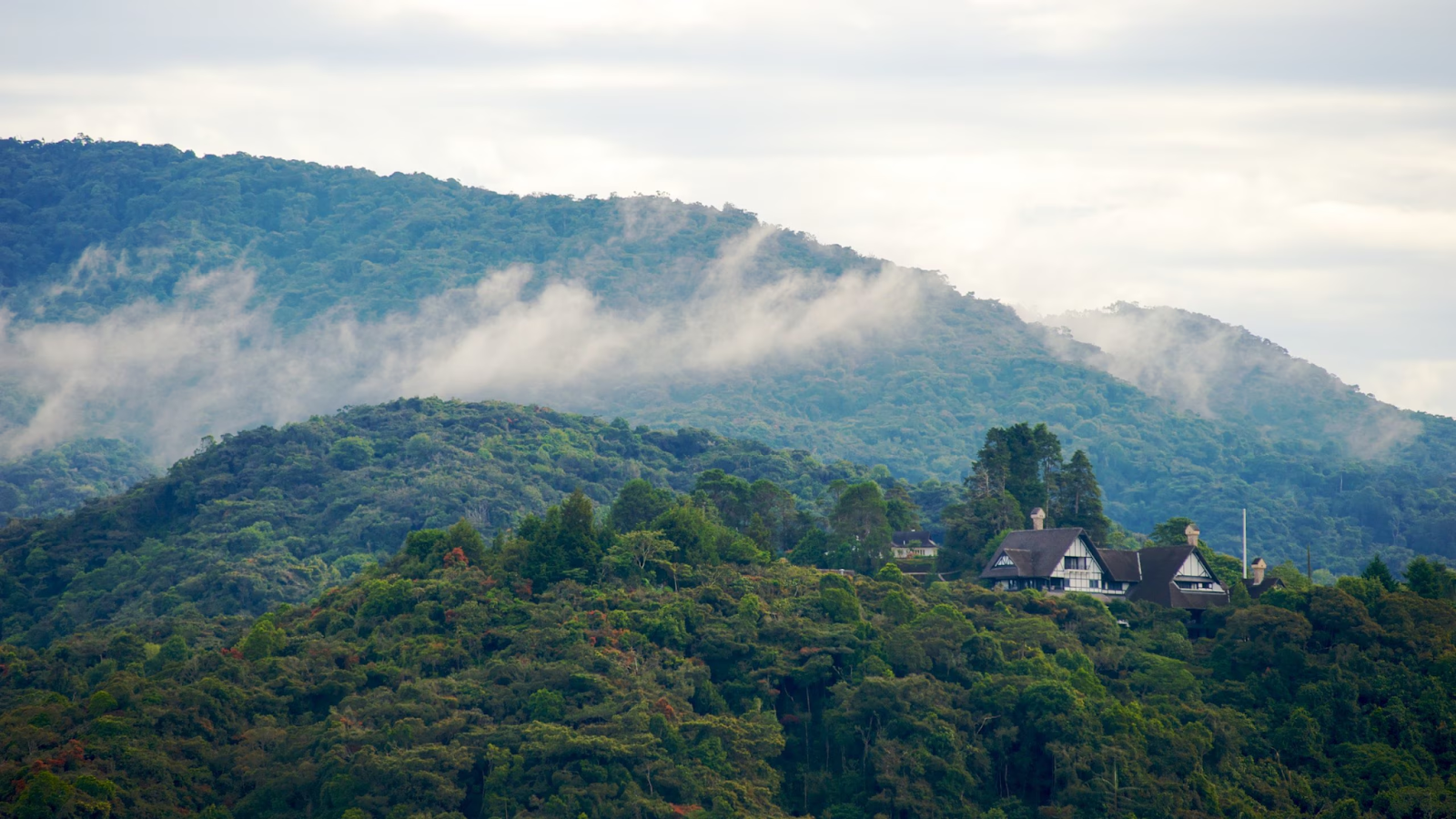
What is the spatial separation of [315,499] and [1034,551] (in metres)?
70.7

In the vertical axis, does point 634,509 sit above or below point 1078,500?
below

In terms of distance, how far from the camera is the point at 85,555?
110 metres

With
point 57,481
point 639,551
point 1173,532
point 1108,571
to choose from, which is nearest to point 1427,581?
point 1173,532

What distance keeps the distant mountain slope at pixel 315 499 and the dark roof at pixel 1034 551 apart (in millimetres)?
46563

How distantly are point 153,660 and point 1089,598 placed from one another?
38.4 meters

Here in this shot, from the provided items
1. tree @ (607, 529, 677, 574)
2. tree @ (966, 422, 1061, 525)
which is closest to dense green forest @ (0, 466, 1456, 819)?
tree @ (607, 529, 677, 574)

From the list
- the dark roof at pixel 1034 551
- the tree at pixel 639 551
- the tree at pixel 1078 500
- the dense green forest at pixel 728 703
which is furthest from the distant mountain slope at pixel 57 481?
the dark roof at pixel 1034 551

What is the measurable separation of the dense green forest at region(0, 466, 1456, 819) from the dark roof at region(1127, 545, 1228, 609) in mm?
1320

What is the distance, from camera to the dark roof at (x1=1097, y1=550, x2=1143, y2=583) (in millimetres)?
70500

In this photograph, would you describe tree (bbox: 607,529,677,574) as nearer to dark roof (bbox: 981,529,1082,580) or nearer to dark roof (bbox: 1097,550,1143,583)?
dark roof (bbox: 981,529,1082,580)

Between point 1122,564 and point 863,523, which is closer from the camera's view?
point 1122,564

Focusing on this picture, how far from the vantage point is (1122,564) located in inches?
2798

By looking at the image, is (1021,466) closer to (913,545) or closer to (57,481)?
(913,545)

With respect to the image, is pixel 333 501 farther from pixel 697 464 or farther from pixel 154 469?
pixel 154 469
